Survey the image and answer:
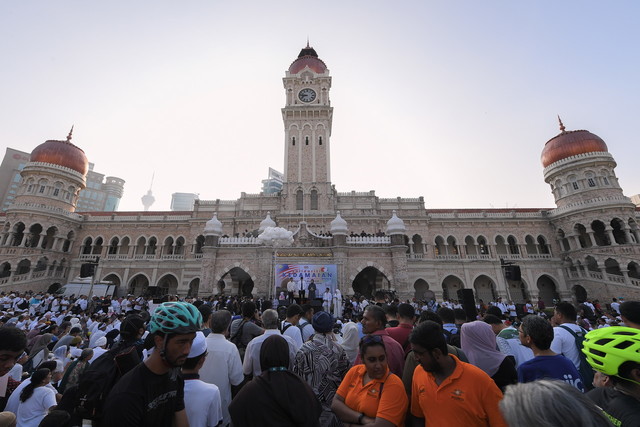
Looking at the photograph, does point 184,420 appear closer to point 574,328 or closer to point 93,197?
point 574,328

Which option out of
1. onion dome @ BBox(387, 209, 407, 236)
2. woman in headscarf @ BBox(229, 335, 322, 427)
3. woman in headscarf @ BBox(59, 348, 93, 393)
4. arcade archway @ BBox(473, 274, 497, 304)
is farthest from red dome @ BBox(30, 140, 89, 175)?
arcade archway @ BBox(473, 274, 497, 304)

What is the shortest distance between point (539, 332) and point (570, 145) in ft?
105

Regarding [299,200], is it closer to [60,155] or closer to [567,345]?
[60,155]

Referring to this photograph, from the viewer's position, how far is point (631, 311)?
354 centimetres

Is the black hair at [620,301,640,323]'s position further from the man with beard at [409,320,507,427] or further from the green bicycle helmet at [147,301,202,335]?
the green bicycle helmet at [147,301,202,335]

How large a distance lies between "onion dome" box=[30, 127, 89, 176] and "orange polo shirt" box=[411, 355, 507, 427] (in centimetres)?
3653

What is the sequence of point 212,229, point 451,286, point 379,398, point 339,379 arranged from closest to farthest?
point 379,398
point 339,379
point 212,229
point 451,286

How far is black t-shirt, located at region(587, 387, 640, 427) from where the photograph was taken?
5.78 ft

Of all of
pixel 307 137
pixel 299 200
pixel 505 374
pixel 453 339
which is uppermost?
pixel 307 137

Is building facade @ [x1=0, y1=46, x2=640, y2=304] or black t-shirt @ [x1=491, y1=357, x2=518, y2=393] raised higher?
building facade @ [x1=0, y1=46, x2=640, y2=304]

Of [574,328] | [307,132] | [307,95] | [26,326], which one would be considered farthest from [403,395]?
[307,95]

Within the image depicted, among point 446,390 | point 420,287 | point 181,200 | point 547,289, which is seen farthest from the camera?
point 181,200

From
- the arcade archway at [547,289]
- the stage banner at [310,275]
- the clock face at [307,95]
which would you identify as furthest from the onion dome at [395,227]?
the clock face at [307,95]

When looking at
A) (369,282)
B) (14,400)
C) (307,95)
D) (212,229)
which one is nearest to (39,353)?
(14,400)
